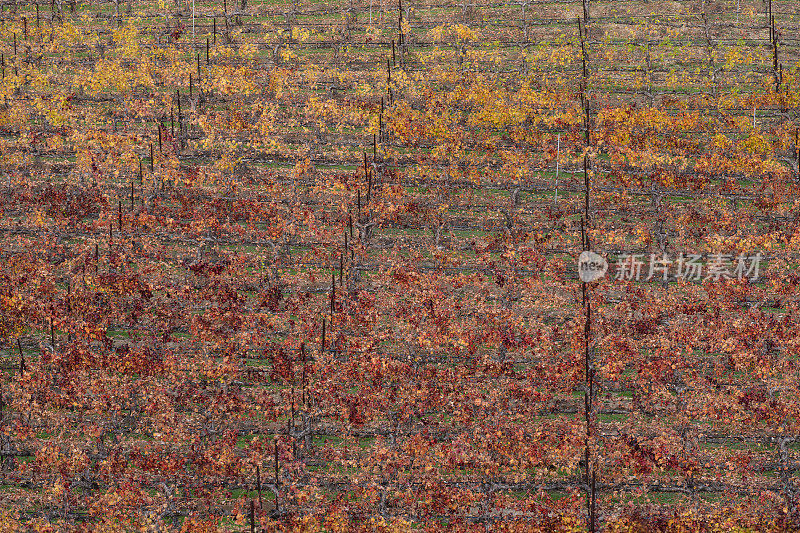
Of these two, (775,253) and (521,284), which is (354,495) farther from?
(775,253)

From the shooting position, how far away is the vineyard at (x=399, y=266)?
45.9 meters

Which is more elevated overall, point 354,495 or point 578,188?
point 578,188

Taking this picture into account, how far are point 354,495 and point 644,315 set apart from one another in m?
17.5

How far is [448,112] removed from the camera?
60.4 m

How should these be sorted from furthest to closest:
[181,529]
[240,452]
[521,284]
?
[521,284]
[240,452]
[181,529]

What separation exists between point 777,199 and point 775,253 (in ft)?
12.7

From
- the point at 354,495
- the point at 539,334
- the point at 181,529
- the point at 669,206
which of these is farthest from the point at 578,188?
the point at 181,529

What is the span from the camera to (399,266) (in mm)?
52500

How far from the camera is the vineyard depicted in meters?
45.9

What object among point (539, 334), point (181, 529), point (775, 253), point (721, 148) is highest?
point (721, 148)

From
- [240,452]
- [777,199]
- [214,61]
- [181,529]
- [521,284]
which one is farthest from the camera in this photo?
[214,61]

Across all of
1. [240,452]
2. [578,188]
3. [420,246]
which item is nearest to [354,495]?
[240,452]

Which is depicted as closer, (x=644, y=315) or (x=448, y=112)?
(x=644, y=315)

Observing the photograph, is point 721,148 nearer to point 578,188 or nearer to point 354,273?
point 578,188
